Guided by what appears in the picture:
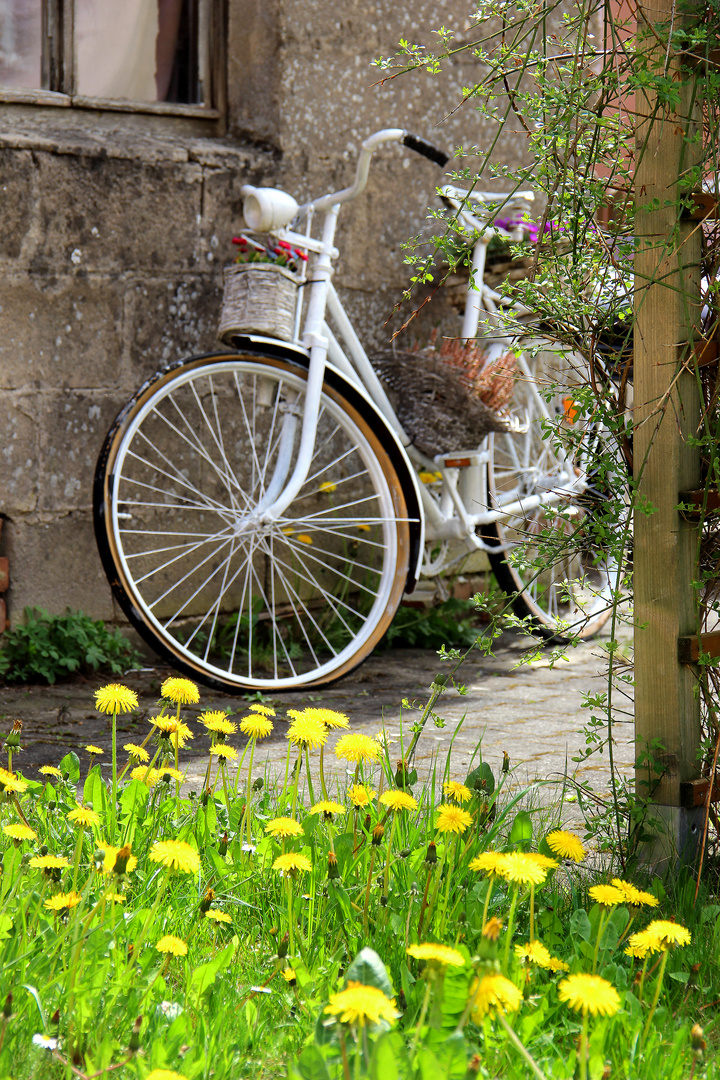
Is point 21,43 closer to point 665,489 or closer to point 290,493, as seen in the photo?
point 290,493

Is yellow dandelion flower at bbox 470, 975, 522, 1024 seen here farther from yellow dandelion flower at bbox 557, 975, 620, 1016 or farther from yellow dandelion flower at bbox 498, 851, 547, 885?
yellow dandelion flower at bbox 498, 851, 547, 885

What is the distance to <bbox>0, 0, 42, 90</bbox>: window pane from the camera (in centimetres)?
358

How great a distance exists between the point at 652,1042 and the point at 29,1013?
65 centimetres

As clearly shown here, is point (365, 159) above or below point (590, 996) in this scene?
above

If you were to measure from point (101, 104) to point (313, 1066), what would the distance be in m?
3.37

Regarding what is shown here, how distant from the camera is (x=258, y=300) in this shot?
316 cm

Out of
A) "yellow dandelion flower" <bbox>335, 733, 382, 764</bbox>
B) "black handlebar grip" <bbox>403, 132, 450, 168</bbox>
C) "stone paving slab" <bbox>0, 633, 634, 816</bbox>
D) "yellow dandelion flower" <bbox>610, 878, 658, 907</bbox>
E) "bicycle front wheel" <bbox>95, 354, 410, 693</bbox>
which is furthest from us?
"black handlebar grip" <bbox>403, 132, 450, 168</bbox>

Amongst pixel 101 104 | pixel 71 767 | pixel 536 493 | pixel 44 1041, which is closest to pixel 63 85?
pixel 101 104

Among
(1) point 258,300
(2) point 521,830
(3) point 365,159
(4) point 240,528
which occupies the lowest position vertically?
(2) point 521,830

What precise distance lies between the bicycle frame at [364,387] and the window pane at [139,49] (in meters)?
0.76

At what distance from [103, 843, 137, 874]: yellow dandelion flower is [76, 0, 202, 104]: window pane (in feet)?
10.1

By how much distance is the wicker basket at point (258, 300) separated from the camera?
3.16 meters

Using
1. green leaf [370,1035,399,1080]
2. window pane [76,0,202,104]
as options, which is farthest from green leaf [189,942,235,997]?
window pane [76,0,202,104]

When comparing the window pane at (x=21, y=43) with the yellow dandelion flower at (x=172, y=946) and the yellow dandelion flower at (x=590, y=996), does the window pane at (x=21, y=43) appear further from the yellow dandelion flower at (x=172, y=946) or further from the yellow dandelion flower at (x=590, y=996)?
the yellow dandelion flower at (x=590, y=996)
